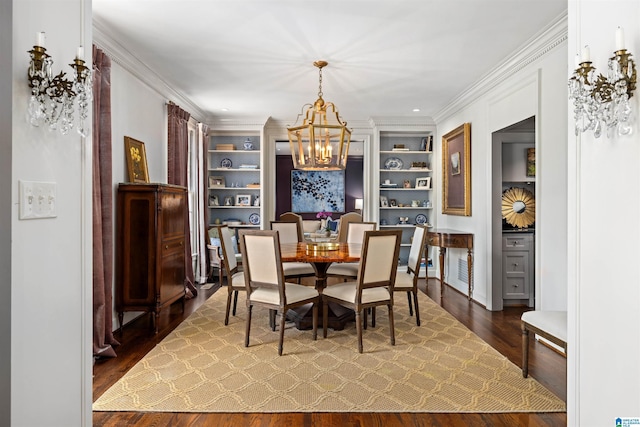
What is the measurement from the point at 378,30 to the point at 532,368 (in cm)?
286

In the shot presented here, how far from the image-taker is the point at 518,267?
4.63 metres

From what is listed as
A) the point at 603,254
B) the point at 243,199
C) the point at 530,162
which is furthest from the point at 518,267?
the point at 243,199

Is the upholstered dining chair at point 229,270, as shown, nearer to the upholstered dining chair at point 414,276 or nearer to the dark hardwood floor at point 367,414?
the dark hardwood floor at point 367,414

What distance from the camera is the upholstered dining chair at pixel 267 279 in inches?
120

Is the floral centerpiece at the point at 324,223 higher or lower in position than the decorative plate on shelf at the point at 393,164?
lower

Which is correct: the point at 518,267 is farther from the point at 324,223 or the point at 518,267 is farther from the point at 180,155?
the point at 180,155

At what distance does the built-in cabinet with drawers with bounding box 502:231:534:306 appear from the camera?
15.1 feet

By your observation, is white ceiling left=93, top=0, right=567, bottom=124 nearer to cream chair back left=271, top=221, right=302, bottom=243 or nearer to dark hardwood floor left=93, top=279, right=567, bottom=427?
cream chair back left=271, top=221, right=302, bottom=243

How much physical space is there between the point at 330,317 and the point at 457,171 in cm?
308

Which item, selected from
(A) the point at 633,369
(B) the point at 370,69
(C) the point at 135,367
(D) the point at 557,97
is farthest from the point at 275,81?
(A) the point at 633,369

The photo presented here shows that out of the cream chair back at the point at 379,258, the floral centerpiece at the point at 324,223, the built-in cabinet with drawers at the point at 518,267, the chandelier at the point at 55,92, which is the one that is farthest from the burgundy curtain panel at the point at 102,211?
the built-in cabinet with drawers at the point at 518,267

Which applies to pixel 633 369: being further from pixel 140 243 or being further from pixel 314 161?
pixel 140 243

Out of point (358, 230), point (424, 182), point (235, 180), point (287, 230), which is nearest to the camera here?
point (358, 230)

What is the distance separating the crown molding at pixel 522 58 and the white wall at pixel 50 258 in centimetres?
333
